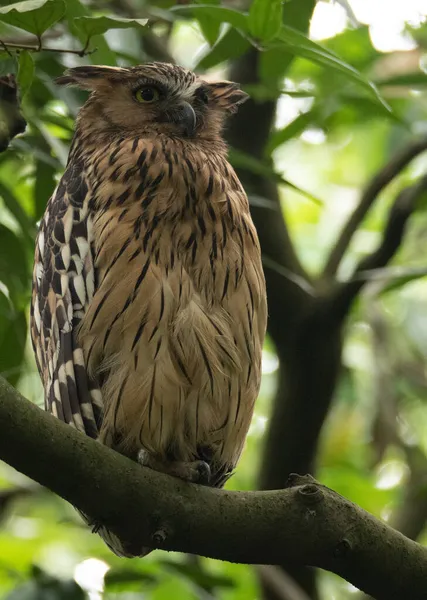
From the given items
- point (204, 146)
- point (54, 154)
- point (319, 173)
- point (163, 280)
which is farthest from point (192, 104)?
point (319, 173)

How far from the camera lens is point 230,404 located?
2.93 m

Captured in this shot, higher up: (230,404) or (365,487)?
(230,404)

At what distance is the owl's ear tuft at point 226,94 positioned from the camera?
3420mm

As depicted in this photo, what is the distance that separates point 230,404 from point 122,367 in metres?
0.38

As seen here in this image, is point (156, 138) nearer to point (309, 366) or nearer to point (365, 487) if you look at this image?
point (309, 366)

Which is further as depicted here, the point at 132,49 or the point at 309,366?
the point at 309,366

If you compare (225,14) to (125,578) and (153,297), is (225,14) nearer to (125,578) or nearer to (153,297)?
(153,297)

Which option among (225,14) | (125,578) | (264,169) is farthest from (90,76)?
(125,578)

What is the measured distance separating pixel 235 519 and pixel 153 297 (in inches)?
30.0

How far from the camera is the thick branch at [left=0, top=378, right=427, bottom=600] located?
6.54ft

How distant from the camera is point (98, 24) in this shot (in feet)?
7.51

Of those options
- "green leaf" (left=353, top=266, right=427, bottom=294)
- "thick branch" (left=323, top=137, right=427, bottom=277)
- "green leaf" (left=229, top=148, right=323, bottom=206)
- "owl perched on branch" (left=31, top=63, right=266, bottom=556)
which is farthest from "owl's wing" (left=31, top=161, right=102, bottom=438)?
"thick branch" (left=323, top=137, right=427, bottom=277)

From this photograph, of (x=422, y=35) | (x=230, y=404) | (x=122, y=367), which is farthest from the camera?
(x=422, y=35)

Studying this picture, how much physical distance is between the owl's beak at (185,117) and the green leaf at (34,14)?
105 cm
